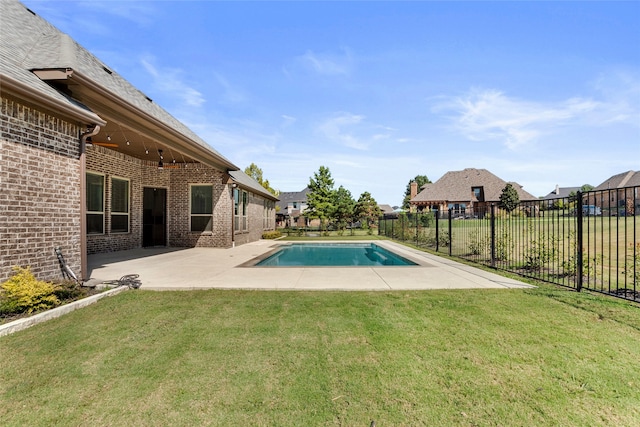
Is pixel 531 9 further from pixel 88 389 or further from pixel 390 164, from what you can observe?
pixel 390 164

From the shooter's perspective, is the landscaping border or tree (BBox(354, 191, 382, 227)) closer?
the landscaping border

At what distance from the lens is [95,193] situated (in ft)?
30.6

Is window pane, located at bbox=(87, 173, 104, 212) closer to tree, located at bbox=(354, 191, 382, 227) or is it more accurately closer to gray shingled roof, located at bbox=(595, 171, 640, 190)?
tree, located at bbox=(354, 191, 382, 227)

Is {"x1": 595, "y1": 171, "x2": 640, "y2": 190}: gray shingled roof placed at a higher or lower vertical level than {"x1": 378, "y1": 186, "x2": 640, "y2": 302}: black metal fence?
higher

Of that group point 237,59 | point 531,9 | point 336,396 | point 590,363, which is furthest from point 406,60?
point 336,396

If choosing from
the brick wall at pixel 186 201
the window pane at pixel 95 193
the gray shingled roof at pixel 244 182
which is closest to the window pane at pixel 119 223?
the window pane at pixel 95 193

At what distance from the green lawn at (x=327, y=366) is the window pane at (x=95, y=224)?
6521 mm

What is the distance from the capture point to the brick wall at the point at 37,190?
412 cm

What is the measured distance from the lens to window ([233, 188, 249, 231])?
44.2ft

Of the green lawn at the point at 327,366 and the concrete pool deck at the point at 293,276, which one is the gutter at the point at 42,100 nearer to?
the concrete pool deck at the point at 293,276

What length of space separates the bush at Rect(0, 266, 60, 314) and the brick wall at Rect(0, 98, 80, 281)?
44 centimetres

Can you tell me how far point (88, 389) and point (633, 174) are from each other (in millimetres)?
61826

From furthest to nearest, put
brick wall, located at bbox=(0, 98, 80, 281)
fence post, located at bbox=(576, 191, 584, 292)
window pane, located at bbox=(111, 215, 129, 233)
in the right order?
1. window pane, located at bbox=(111, 215, 129, 233)
2. fence post, located at bbox=(576, 191, 584, 292)
3. brick wall, located at bbox=(0, 98, 80, 281)

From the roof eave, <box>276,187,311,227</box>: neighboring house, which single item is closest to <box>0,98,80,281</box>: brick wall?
the roof eave
